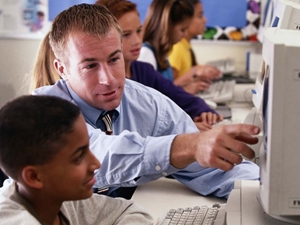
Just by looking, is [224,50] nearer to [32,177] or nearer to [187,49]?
[187,49]

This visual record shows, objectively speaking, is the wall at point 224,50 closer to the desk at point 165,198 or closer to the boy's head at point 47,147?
the desk at point 165,198

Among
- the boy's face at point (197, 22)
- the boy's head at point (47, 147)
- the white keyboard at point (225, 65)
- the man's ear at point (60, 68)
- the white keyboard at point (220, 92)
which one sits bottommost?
the white keyboard at point (225, 65)

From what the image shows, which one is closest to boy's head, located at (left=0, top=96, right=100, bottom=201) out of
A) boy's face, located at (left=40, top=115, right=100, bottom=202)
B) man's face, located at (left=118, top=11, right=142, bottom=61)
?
boy's face, located at (left=40, top=115, right=100, bottom=202)

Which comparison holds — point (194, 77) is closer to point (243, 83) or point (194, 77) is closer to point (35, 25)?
point (243, 83)

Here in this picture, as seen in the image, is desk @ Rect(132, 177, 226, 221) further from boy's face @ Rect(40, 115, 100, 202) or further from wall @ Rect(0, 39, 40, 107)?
wall @ Rect(0, 39, 40, 107)

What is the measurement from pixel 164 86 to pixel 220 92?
0.84m

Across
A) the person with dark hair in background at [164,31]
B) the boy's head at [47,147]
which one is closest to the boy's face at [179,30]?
the person with dark hair in background at [164,31]

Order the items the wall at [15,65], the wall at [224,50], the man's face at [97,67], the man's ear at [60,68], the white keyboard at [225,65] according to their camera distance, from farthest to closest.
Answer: the wall at [224,50]
the white keyboard at [225,65]
the wall at [15,65]
the man's ear at [60,68]
the man's face at [97,67]

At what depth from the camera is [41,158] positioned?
40.9 inches

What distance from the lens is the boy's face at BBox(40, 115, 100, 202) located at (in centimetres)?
106

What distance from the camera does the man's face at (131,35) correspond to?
7.99 ft

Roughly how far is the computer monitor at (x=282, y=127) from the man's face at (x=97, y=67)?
1.73ft

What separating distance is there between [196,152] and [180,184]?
0.54 m

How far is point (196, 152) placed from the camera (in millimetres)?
1195
